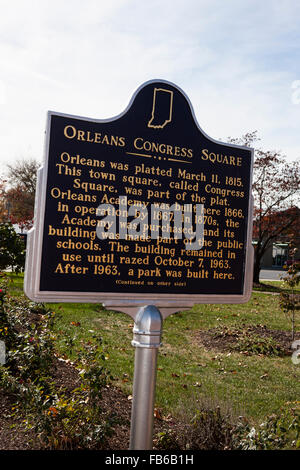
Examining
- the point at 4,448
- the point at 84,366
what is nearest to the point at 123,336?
the point at 84,366

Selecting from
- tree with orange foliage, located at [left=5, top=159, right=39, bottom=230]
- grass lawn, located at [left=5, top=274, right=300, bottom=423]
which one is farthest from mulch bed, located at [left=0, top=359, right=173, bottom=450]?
tree with orange foliage, located at [left=5, top=159, right=39, bottom=230]

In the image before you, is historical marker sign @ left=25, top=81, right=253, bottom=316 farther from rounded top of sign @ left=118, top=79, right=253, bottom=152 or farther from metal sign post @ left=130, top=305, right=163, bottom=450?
metal sign post @ left=130, top=305, right=163, bottom=450

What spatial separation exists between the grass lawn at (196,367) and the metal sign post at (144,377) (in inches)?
42.5

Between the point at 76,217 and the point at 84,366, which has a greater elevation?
the point at 76,217

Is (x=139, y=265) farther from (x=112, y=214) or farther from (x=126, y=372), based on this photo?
(x=126, y=372)

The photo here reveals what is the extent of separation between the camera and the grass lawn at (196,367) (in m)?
5.82

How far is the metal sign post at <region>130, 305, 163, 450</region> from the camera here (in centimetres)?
369

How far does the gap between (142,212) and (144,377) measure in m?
1.39

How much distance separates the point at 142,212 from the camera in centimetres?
392

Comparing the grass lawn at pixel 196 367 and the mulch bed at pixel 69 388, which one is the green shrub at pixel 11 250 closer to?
the grass lawn at pixel 196 367

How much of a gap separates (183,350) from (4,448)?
4799 millimetres

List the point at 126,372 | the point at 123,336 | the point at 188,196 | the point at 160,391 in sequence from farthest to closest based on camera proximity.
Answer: the point at 123,336, the point at 126,372, the point at 160,391, the point at 188,196

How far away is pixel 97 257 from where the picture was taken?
12.4 ft

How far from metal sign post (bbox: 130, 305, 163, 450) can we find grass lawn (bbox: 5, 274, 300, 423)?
3.54 feet
